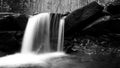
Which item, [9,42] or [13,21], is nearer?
[9,42]

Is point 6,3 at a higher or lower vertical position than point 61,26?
higher

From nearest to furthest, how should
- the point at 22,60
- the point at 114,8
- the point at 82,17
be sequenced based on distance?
the point at 22,60 → the point at 82,17 → the point at 114,8

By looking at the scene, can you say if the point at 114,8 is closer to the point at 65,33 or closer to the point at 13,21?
the point at 65,33

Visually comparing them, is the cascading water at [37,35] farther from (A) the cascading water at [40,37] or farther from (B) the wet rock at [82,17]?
(B) the wet rock at [82,17]

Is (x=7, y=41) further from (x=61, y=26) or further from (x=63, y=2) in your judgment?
(x=63, y=2)

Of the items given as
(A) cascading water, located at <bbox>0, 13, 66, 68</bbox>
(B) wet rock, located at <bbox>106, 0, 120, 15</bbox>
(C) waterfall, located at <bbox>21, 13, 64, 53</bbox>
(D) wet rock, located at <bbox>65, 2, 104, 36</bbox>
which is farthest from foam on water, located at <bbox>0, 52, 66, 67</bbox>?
(B) wet rock, located at <bbox>106, 0, 120, 15</bbox>

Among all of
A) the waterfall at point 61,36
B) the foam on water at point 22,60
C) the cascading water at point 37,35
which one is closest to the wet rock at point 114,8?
the waterfall at point 61,36

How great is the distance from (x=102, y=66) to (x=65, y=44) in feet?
17.5

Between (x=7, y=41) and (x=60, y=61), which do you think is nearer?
(x=60, y=61)

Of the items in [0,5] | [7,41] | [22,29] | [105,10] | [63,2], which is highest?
[63,2]

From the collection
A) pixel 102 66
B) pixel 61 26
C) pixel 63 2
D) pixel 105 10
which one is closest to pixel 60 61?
pixel 102 66

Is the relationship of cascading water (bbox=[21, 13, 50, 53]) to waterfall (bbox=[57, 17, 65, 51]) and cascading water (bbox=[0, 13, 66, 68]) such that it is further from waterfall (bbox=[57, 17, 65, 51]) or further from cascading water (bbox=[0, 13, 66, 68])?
waterfall (bbox=[57, 17, 65, 51])

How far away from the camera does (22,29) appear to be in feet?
48.1

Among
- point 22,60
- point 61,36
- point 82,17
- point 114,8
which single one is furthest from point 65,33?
point 22,60
